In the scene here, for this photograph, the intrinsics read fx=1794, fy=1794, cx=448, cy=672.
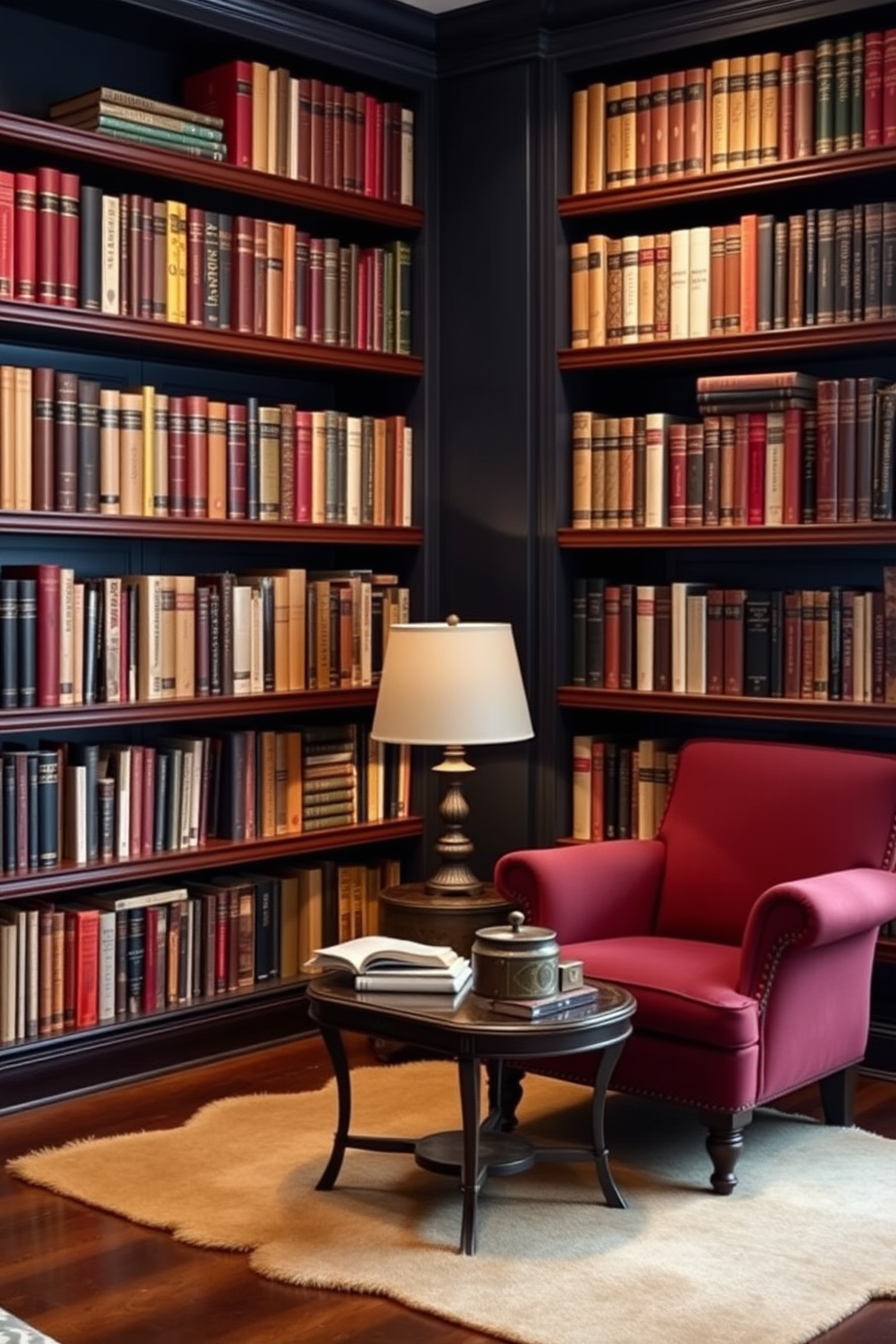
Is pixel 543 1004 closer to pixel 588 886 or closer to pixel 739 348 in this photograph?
pixel 588 886

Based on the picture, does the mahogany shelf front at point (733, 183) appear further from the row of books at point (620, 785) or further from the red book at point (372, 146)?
the row of books at point (620, 785)

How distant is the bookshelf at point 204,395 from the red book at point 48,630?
2.5 inches

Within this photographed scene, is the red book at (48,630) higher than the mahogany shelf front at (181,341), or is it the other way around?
the mahogany shelf front at (181,341)

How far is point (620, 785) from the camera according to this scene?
494 cm

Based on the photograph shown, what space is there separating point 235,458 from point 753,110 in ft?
5.29

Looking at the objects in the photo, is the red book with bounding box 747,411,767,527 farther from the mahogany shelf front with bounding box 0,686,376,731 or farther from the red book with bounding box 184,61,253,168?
the red book with bounding box 184,61,253,168

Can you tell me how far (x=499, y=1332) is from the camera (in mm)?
3023

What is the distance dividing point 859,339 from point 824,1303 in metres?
2.33

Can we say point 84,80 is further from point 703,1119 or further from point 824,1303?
point 824,1303

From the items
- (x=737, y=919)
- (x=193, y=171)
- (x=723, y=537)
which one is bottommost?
(x=737, y=919)

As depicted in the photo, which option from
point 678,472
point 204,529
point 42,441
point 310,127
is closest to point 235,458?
point 204,529

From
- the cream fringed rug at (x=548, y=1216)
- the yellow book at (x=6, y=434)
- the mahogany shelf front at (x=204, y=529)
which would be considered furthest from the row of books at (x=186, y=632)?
the cream fringed rug at (x=548, y=1216)

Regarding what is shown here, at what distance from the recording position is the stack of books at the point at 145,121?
4.34m

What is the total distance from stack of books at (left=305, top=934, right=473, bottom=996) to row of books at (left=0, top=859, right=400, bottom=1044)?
975 millimetres
